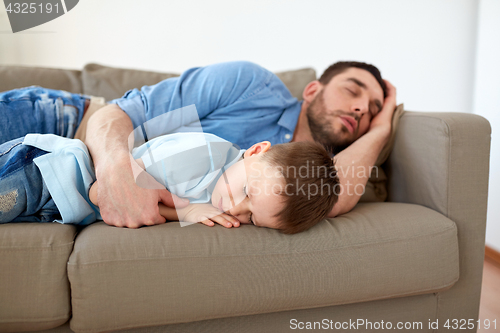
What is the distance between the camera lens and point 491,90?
1998 mm

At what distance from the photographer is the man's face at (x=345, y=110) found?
4.57 feet

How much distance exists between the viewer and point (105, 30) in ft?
7.01

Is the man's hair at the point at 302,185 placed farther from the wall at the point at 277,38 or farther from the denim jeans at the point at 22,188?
the wall at the point at 277,38

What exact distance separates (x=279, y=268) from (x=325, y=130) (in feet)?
2.50

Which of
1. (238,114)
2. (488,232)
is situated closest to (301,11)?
(238,114)

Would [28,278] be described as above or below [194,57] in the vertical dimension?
below

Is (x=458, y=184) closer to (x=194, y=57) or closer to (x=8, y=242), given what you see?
(x=8, y=242)

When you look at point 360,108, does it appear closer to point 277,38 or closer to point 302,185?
point 302,185

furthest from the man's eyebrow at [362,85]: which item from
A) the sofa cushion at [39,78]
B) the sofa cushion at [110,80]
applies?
the sofa cushion at [39,78]

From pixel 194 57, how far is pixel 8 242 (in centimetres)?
176

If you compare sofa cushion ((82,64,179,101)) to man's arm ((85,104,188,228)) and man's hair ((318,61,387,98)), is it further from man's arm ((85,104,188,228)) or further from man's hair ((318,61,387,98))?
A: man's hair ((318,61,387,98))

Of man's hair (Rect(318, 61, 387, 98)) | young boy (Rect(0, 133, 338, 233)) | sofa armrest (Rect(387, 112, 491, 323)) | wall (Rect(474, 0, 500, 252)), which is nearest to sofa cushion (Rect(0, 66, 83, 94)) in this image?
young boy (Rect(0, 133, 338, 233))

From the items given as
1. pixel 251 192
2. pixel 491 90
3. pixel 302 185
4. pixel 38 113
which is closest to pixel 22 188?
pixel 38 113

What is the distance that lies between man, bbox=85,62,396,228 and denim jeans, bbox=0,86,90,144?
0.34 feet
